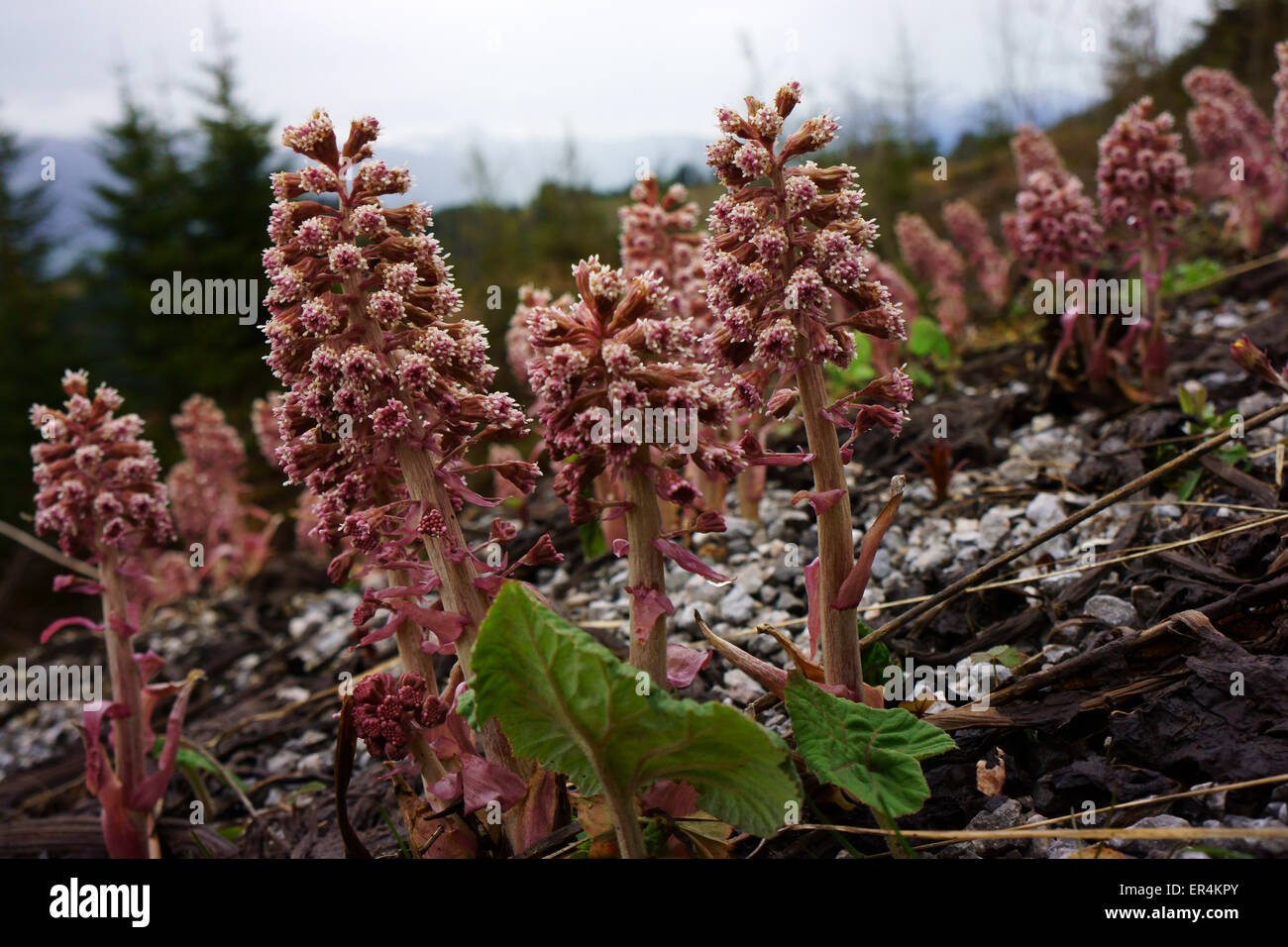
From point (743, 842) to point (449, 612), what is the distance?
793 millimetres

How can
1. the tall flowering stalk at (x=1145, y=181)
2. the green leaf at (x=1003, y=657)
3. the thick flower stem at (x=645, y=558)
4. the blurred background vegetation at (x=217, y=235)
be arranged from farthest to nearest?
the blurred background vegetation at (x=217, y=235)
the tall flowering stalk at (x=1145, y=181)
the green leaf at (x=1003, y=657)
the thick flower stem at (x=645, y=558)

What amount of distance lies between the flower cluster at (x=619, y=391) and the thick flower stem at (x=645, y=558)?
0.14ft

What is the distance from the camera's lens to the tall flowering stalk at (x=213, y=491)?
6.12 metres

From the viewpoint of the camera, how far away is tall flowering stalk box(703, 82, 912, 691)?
183 centimetres

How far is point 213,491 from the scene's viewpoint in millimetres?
6324

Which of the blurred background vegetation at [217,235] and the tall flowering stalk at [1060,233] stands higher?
the blurred background vegetation at [217,235]

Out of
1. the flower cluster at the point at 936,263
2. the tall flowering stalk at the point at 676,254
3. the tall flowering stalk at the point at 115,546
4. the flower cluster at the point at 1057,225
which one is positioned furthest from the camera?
the flower cluster at the point at 936,263

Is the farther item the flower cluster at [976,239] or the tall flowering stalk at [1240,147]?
the flower cluster at [976,239]

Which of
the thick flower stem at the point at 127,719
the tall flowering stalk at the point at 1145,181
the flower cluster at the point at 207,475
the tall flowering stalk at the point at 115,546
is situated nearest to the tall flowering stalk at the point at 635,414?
the tall flowering stalk at the point at 115,546

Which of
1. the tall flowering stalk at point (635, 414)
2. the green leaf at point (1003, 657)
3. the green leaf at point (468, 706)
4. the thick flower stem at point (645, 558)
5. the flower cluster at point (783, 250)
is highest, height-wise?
the flower cluster at point (783, 250)

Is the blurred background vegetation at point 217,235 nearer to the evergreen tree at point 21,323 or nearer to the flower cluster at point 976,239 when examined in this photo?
the evergreen tree at point 21,323

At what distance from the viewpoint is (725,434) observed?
159 inches

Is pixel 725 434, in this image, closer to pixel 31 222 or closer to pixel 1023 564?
pixel 1023 564
